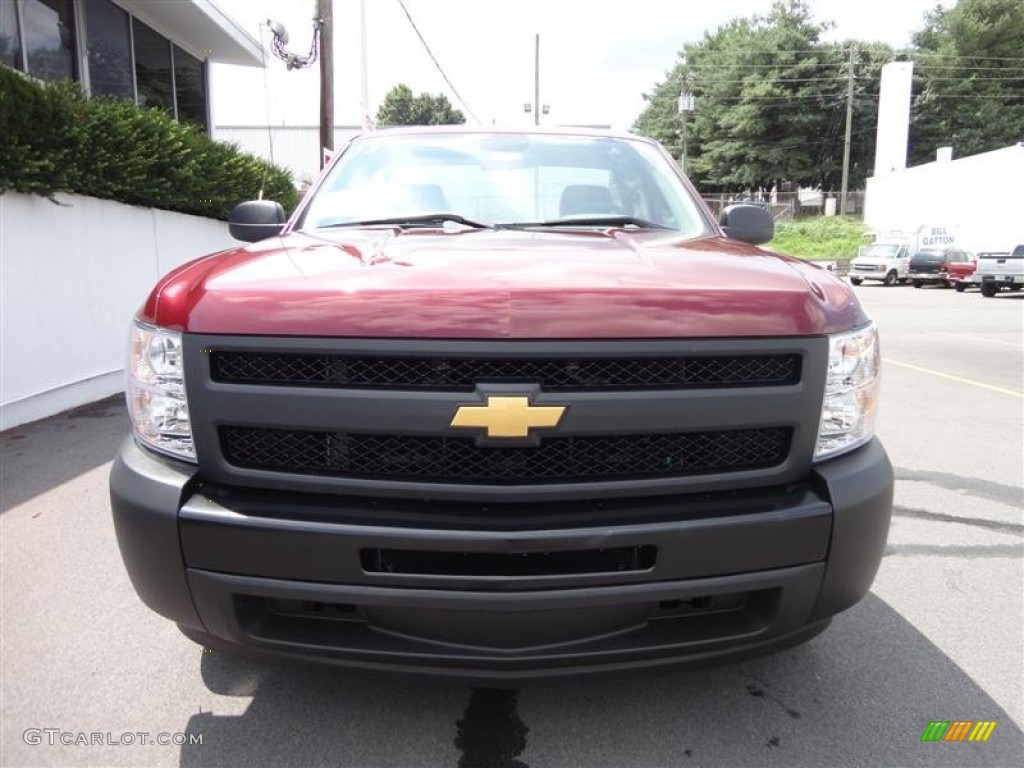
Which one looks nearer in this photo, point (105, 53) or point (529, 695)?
point (529, 695)

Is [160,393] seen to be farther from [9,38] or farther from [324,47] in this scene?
[324,47]

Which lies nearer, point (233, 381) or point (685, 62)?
point (233, 381)

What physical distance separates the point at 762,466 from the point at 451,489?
0.84 metres

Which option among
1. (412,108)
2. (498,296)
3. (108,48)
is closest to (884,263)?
(108,48)

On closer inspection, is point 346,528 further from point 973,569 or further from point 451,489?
point 973,569

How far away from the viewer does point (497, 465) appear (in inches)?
76.0

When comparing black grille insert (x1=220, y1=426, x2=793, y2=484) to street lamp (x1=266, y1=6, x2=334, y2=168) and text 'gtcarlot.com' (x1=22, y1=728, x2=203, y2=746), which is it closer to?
text 'gtcarlot.com' (x1=22, y1=728, x2=203, y2=746)

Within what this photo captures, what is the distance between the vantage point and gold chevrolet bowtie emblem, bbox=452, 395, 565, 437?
1854mm

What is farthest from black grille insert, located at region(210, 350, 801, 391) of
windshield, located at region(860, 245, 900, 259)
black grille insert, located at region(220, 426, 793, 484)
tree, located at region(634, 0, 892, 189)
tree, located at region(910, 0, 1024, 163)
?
tree, located at region(910, 0, 1024, 163)

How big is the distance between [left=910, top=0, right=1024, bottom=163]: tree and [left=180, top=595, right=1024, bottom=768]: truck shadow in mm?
63211

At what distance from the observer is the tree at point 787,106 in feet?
185

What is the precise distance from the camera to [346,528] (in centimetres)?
185

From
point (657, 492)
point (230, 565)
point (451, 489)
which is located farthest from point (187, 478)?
point (657, 492)

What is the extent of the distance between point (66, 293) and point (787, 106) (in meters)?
58.6
